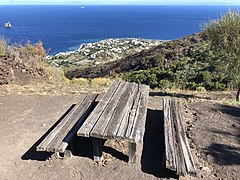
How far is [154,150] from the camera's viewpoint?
17.8ft

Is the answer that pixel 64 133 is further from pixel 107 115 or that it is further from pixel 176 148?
pixel 176 148

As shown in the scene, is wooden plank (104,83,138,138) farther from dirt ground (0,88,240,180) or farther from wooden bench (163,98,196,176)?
wooden bench (163,98,196,176)

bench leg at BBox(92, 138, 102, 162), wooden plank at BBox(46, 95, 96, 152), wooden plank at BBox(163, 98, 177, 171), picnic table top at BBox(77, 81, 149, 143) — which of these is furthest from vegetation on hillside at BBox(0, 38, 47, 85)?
bench leg at BBox(92, 138, 102, 162)

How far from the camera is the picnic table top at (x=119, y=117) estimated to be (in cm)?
→ 450

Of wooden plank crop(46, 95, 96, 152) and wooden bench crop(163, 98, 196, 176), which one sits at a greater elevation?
wooden plank crop(46, 95, 96, 152)

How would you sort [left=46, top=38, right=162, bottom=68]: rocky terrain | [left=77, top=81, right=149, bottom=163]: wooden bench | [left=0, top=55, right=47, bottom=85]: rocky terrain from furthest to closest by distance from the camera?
[left=46, top=38, right=162, bottom=68]: rocky terrain, [left=0, top=55, right=47, bottom=85]: rocky terrain, [left=77, top=81, right=149, bottom=163]: wooden bench

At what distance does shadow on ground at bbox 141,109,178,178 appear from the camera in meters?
4.76

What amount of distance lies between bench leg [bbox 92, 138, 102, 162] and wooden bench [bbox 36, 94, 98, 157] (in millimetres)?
456

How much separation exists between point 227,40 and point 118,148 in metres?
4.98

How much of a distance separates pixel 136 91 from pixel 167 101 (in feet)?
2.84

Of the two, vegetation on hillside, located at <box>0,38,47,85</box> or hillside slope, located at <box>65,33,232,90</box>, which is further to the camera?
hillside slope, located at <box>65,33,232,90</box>

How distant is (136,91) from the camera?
21.9ft

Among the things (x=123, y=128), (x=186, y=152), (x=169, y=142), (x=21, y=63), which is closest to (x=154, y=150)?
(x=169, y=142)

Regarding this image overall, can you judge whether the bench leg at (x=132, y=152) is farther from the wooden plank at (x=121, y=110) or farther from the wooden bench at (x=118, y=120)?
the wooden plank at (x=121, y=110)
